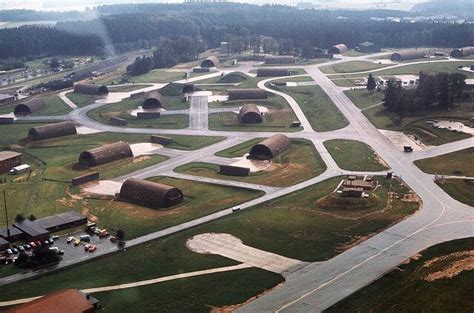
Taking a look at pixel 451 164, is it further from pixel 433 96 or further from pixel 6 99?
pixel 6 99

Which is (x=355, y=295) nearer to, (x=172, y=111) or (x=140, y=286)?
(x=140, y=286)

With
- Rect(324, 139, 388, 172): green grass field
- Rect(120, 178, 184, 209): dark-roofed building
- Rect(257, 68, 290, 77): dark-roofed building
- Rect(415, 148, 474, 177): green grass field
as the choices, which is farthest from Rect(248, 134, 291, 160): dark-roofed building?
Rect(257, 68, 290, 77): dark-roofed building

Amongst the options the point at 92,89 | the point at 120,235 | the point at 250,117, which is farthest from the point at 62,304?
the point at 92,89

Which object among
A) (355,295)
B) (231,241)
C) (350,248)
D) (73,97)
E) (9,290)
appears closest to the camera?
(355,295)

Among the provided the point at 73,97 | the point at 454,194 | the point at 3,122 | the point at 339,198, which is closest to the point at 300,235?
the point at 339,198

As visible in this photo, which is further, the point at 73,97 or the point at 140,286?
the point at 73,97

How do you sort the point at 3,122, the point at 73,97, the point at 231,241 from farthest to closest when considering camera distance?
1. the point at 73,97
2. the point at 3,122
3. the point at 231,241
